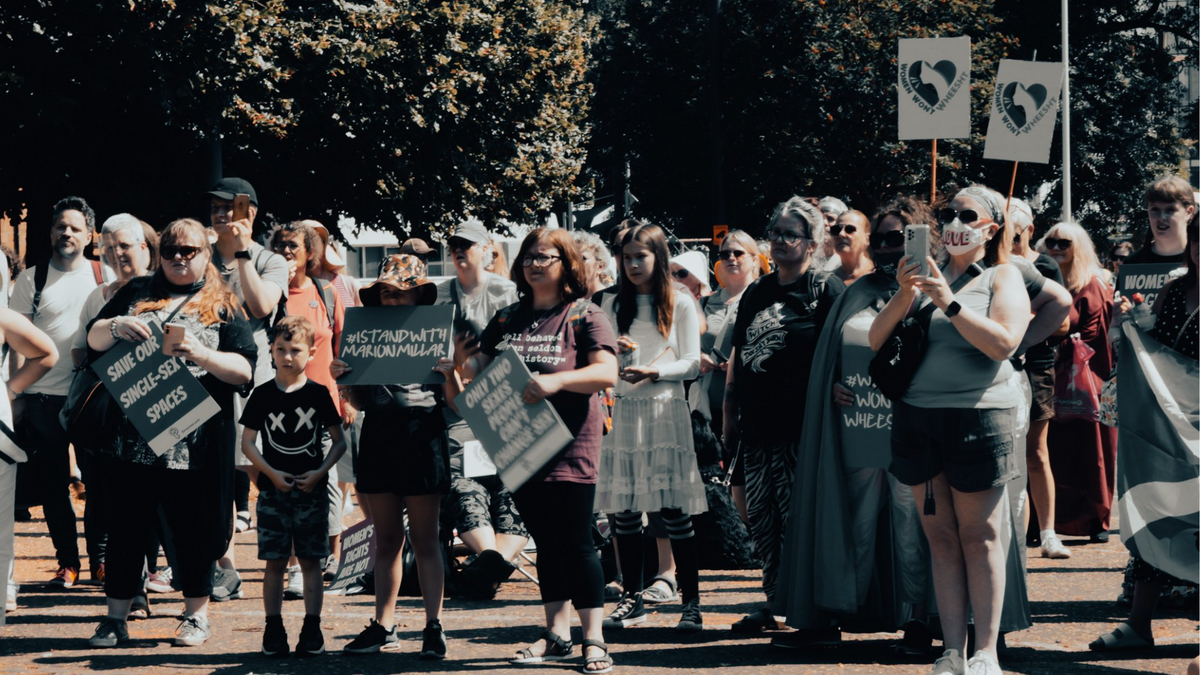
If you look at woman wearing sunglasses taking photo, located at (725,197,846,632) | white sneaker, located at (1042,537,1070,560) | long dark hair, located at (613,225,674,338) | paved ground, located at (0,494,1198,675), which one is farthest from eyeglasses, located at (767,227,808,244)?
white sneaker, located at (1042,537,1070,560)

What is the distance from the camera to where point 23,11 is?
18203 mm

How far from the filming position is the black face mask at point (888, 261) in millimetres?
5961

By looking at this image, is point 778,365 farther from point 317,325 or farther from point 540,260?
point 317,325

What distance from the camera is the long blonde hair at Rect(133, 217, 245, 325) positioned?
6.33 metres

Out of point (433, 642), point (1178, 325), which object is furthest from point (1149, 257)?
point (433, 642)

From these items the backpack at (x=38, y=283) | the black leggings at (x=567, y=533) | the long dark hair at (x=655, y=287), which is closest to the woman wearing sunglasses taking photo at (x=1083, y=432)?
the long dark hair at (x=655, y=287)

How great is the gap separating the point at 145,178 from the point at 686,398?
16.0 metres

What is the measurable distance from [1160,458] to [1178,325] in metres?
0.53

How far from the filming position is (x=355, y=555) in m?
7.45

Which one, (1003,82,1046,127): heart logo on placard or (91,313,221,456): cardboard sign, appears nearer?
(91,313,221,456): cardboard sign

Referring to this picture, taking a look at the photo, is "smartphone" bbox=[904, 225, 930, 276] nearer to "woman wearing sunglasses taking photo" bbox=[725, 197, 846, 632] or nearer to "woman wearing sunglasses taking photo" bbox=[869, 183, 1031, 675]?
"woman wearing sunglasses taking photo" bbox=[869, 183, 1031, 675]

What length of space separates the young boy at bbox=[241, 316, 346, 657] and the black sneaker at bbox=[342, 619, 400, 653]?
146 millimetres

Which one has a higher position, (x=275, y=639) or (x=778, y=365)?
(x=778, y=365)

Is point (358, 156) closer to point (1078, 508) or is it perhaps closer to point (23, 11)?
point (23, 11)
